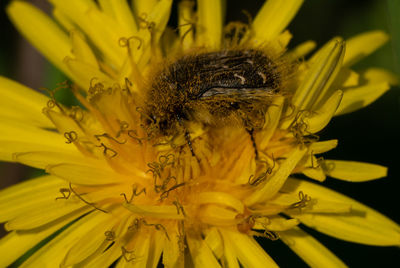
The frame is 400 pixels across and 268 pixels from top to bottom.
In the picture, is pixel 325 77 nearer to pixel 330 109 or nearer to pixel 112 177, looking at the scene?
pixel 330 109

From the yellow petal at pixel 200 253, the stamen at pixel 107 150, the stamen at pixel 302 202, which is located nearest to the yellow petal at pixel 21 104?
the stamen at pixel 107 150

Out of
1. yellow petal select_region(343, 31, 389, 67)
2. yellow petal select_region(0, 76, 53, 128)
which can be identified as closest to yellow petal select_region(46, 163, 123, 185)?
yellow petal select_region(0, 76, 53, 128)

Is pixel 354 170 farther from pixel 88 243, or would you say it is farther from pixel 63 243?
pixel 63 243

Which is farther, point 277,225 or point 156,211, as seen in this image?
point 277,225

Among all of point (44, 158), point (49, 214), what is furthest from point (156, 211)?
point (44, 158)

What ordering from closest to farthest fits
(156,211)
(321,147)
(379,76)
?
(156,211)
(321,147)
(379,76)

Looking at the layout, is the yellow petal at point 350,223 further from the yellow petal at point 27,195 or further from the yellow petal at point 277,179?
the yellow petal at point 27,195

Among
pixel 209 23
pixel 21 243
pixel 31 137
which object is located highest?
pixel 209 23
